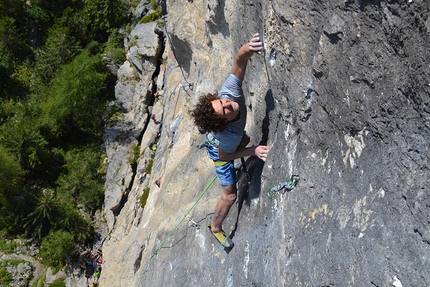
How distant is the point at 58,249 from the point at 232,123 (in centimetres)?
1491

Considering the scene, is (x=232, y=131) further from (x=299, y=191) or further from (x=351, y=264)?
(x=351, y=264)

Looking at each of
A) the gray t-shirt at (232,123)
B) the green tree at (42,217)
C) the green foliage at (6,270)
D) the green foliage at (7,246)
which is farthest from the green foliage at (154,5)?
the gray t-shirt at (232,123)

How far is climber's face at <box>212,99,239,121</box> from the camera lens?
5102mm

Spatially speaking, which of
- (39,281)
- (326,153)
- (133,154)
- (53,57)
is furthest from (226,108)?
(53,57)

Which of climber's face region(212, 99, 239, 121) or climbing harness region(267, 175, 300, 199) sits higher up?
climber's face region(212, 99, 239, 121)

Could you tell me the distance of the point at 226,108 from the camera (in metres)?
5.19

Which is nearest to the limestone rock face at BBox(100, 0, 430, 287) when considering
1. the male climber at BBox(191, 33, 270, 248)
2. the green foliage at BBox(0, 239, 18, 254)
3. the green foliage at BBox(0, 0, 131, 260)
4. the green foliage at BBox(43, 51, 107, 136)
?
the male climber at BBox(191, 33, 270, 248)

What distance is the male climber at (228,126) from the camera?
508cm

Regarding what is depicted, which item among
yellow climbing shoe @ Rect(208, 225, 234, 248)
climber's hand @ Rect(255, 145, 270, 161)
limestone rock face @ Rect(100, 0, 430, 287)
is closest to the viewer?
limestone rock face @ Rect(100, 0, 430, 287)

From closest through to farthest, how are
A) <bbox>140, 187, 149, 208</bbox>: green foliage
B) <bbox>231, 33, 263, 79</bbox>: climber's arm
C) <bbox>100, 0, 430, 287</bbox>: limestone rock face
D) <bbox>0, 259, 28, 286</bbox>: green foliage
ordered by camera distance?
<bbox>100, 0, 430, 287</bbox>: limestone rock face, <bbox>231, 33, 263, 79</bbox>: climber's arm, <bbox>140, 187, 149, 208</bbox>: green foliage, <bbox>0, 259, 28, 286</bbox>: green foliage

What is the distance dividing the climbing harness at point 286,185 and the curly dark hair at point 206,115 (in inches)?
41.2

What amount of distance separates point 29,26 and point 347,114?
28.2 m

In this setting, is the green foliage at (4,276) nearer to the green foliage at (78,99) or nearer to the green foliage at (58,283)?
the green foliage at (58,283)

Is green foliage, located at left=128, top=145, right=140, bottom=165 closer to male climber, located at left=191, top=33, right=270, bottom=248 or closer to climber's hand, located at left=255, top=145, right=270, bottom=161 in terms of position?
male climber, located at left=191, top=33, right=270, bottom=248
